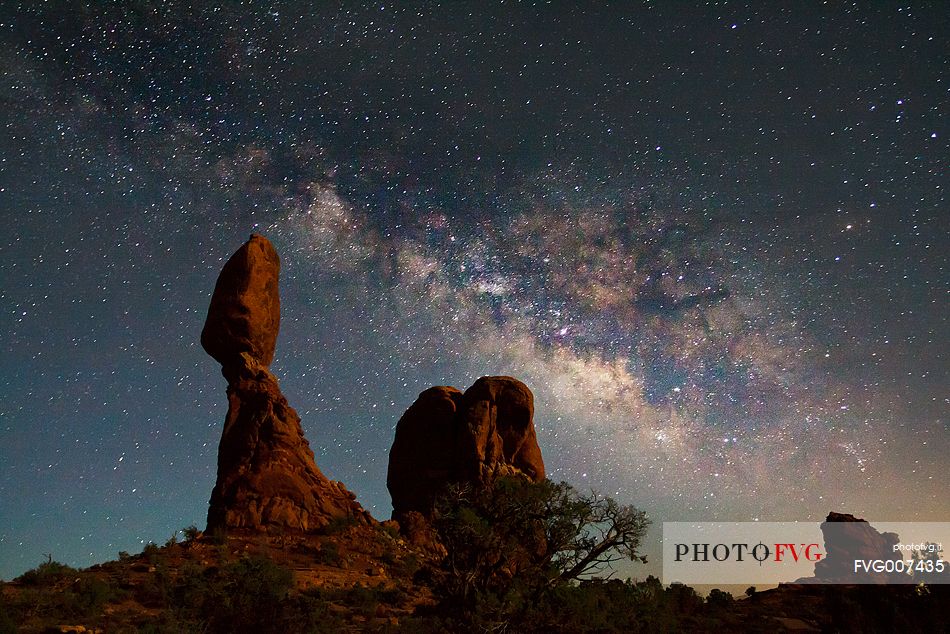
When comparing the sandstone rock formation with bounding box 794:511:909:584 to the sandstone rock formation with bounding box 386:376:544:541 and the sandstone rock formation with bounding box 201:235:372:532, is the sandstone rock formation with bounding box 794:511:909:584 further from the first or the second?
the sandstone rock formation with bounding box 201:235:372:532

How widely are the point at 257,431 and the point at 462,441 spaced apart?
58.3 ft

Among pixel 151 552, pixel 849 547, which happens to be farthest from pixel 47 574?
pixel 849 547

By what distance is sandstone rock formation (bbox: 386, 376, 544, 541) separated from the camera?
4572 cm

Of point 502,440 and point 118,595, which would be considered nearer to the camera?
point 118,595

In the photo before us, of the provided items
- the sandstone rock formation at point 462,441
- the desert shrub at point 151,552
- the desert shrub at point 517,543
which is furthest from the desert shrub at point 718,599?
the desert shrub at point 151,552

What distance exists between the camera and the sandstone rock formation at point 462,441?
150ft

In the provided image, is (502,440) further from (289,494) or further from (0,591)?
(0,591)

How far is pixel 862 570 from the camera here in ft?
173

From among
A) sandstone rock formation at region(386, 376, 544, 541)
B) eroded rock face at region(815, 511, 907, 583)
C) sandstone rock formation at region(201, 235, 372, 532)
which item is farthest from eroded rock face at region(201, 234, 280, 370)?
eroded rock face at region(815, 511, 907, 583)

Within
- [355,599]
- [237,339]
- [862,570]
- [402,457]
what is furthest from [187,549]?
[862,570]

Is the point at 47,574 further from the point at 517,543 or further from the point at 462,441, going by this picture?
→ the point at 462,441

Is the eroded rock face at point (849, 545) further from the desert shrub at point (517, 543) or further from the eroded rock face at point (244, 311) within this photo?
the eroded rock face at point (244, 311)

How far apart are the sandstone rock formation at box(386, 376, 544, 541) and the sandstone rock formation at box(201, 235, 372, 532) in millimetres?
12461

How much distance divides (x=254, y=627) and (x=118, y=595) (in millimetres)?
5507
